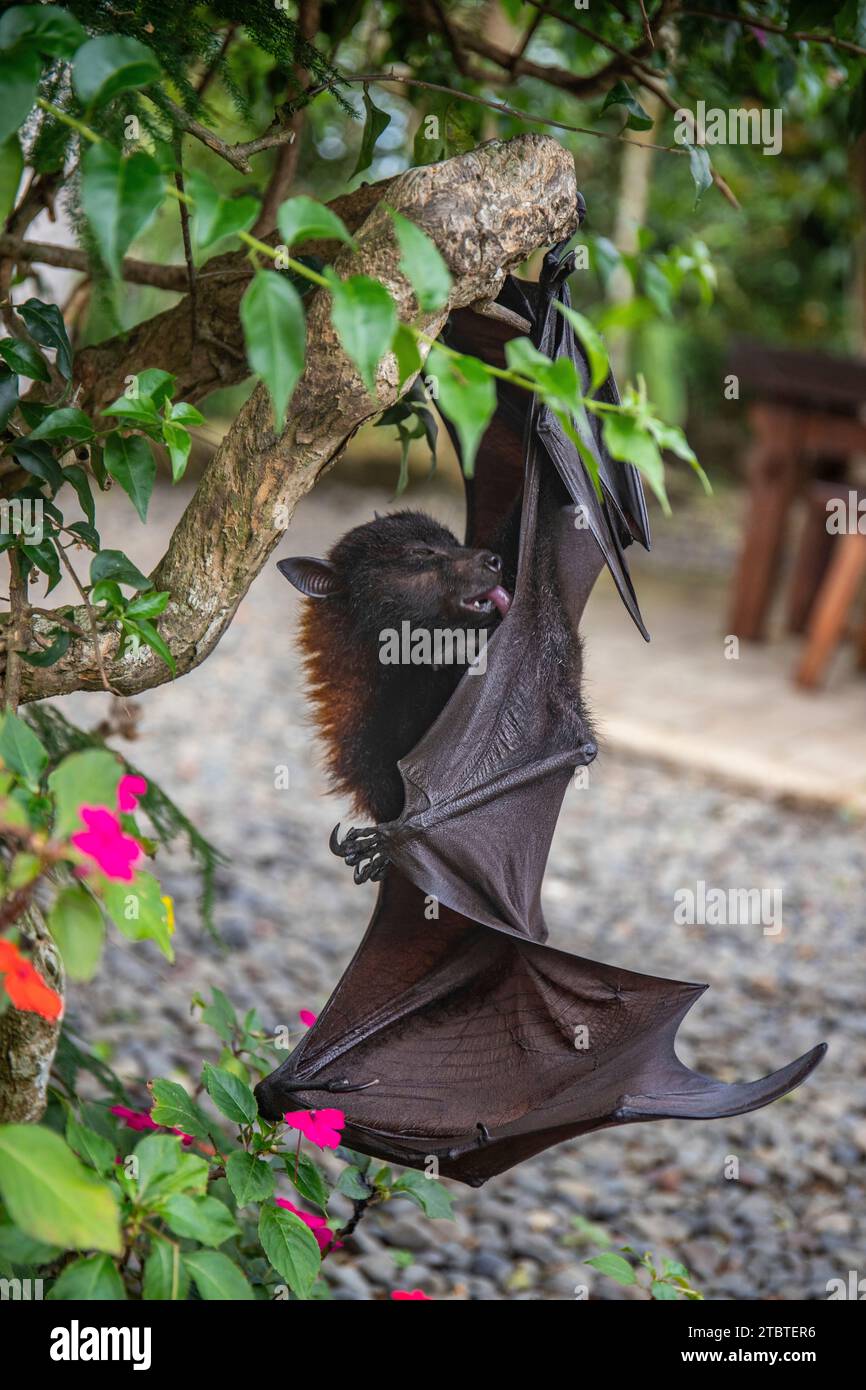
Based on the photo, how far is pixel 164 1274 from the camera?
3.86ft

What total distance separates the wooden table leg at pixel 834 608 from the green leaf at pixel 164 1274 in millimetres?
5537

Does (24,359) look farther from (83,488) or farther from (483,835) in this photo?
(483,835)

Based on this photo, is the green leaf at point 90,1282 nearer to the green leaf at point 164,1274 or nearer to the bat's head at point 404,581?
the green leaf at point 164,1274

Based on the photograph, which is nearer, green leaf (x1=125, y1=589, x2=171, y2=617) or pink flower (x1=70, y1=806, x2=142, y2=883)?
pink flower (x1=70, y1=806, x2=142, y2=883)

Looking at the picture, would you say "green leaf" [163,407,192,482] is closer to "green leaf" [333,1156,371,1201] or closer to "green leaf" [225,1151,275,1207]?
"green leaf" [225,1151,275,1207]

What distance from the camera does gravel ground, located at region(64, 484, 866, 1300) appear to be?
2605 millimetres

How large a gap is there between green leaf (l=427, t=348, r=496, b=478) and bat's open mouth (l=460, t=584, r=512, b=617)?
68 cm

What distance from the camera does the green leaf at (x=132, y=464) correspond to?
1354mm

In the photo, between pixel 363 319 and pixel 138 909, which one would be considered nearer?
pixel 363 319

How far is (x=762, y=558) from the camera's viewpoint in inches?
274

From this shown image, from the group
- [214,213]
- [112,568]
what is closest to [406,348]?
[214,213]

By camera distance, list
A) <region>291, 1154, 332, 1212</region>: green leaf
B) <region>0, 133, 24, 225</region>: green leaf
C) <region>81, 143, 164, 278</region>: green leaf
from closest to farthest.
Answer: <region>81, 143, 164, 278</region>: green leaf < <region>0, 133, 24, 225</region>: green leaf < <region>291, 1154, 332, 1212</region>: green leaf

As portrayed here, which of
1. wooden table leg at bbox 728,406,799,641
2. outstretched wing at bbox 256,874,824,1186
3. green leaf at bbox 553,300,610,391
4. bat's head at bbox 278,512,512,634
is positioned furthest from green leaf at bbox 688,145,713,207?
wooden table leg at bbox 728,406,799,641

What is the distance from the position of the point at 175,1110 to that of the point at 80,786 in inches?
25.3
